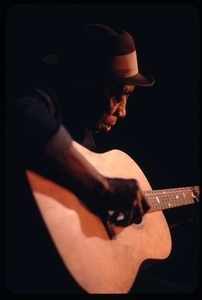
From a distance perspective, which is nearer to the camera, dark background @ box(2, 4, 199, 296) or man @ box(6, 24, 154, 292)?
man @ box(6, 24, 154, 292)

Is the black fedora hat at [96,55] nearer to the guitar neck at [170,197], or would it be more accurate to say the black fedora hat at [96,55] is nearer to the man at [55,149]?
the man at [55,149]

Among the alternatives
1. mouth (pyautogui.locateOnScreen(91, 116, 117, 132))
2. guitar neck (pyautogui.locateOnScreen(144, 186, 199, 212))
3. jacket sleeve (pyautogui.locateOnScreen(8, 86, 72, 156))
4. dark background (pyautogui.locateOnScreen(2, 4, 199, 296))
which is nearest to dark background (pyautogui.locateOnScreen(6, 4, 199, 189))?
dark background (pyautogui.locateOnScreen(2, 4, 199, 296))

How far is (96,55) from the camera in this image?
1.82m

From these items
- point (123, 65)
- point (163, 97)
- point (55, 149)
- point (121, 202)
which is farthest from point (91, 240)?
point (163, 97)

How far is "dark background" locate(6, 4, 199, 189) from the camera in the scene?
97.4 inches

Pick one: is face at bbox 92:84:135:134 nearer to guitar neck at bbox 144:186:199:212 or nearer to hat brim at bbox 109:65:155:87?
hat brim at bbox 109:65:155:87

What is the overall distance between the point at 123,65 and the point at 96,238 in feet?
2.87

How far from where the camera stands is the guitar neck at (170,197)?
1.88 m

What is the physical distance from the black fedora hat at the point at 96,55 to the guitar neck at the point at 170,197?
0.59 metres

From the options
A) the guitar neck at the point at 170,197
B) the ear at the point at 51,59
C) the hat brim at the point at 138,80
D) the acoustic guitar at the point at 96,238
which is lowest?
the guitar neck at the point at 170,197

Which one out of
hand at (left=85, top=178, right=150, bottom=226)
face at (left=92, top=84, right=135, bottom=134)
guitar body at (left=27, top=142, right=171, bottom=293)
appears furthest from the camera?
face at (left=92, top=84, right=135, bottom=134)

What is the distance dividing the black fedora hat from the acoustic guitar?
404mm

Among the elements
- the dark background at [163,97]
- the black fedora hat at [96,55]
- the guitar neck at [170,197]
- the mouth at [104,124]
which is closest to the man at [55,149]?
the black fedora hat at [96,55]

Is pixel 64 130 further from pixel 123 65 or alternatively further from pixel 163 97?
pixel 163 97
